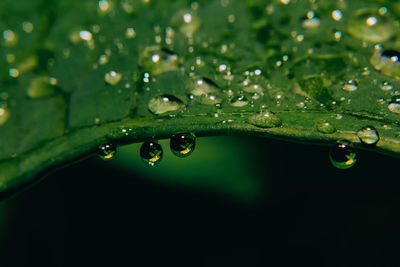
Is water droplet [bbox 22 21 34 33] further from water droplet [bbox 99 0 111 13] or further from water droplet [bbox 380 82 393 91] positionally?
water droplet [bbox 380 82 393 91]

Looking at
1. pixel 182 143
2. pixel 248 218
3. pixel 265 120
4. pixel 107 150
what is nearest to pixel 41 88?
pixel 107 150

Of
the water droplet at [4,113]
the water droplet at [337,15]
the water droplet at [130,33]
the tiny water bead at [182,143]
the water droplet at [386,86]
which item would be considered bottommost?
the water droplet at [4,113]

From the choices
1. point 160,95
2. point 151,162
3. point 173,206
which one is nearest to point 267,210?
point 173,206

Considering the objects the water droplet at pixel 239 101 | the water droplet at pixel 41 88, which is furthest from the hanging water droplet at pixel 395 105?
the water droplet at pixel 41 88

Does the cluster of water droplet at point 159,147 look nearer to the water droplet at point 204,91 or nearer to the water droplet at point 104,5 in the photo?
the water droplet at point 204,91

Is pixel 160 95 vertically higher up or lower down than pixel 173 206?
lower down

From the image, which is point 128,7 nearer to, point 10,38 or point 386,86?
point 10,38

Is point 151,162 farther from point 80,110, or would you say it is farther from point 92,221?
point 92,221
